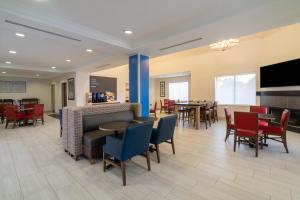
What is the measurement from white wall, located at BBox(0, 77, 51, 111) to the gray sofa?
32.3 ft

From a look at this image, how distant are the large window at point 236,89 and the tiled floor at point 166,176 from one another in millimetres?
3799

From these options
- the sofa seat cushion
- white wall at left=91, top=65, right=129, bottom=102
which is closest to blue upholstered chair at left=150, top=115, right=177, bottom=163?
the sofa seat cushion

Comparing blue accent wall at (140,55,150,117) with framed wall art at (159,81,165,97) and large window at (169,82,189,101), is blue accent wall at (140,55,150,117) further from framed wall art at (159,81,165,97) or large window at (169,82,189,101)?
framed wall art at (159,81,165,97)

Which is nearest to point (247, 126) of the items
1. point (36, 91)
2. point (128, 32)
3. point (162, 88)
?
point (128, 32)

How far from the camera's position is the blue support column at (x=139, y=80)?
4.87m

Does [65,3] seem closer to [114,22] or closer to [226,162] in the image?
[114,22]

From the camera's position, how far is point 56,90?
427 inches

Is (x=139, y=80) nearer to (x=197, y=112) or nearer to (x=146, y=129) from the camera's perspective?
(x=197, y=112)

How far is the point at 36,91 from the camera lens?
11070mm

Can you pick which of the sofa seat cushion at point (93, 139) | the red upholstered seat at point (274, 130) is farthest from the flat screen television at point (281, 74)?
the sofa seat cushion at point (93, 139)

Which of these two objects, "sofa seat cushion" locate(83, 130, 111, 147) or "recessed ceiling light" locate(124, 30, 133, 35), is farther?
"recessed ceiling light" locate(124, 30, 133, 35)

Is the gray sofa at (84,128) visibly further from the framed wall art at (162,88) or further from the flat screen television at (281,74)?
the framed wall art at (162,88)

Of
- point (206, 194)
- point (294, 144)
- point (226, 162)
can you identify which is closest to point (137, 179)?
point (206, 194)

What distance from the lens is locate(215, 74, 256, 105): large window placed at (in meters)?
6.86
